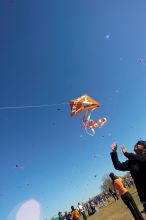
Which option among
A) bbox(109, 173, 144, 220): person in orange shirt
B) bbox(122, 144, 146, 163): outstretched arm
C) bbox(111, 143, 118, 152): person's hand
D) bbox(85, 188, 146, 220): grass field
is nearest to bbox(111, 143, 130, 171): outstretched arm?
bbox(111, 143, 118, 152): person's hand

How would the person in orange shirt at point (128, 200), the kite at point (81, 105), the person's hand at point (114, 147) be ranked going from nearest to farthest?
the person's hand at point (114, 147) → the person in orange shirt at point (128, 200) → the kite at point (81, 105)

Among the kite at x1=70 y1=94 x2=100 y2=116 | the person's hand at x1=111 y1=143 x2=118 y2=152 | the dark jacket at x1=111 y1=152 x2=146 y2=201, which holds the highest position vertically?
the kite at x1=70 y1=94 x2=100 y2=116

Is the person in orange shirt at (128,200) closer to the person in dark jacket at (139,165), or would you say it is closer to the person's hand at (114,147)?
the person in dark jacket at (139,165)

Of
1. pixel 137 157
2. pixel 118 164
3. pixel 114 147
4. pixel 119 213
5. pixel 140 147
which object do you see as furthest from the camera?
pixel 119 213

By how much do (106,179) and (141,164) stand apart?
140 meters

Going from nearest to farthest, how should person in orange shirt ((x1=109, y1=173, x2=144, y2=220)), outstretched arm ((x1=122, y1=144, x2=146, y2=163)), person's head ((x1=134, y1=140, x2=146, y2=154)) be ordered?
1. outstretched arm ((x1=122, y1=144, x2=146, y2=163))
2. person's head ((x1=134, y1=140, x2=146, y2=154))
3. person in orange shirt ((x1=109, y1=173, x2=144, y2=220))

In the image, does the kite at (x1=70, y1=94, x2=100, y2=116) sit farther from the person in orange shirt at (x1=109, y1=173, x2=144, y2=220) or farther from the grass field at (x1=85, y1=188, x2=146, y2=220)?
the person in orange shirt at (x1=109, y1=173, x2=144, y2=220)

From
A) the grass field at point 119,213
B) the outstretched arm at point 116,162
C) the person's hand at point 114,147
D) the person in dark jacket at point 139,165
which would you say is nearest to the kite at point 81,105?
the grass field at point 119,213

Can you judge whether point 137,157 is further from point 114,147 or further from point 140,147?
point 114,147

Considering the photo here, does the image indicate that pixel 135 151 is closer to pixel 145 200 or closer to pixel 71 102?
pixel 145 200

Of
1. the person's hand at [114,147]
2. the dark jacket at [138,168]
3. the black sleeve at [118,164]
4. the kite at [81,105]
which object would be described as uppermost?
the kite at [81,105]

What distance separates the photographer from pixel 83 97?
1647cm

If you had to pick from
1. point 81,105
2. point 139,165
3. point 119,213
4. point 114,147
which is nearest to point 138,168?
point 139,165

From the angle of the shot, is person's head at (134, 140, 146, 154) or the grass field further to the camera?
the grass field
